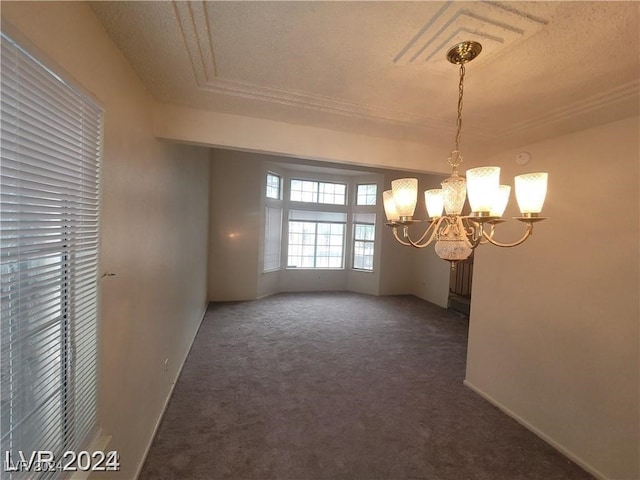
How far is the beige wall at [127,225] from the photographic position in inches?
38.4

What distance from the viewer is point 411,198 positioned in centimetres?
137

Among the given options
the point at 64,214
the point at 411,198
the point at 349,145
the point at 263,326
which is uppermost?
the point at 349,145

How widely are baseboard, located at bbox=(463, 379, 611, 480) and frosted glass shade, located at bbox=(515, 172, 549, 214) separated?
2188 mm

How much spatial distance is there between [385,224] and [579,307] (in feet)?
5.19

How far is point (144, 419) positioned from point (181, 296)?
1.25 m

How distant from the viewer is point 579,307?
2072mm

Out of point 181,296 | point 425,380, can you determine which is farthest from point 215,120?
point 425,380

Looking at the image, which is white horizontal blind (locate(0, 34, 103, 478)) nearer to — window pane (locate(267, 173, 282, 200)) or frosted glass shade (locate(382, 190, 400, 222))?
frosted glass shade (locate(382, 190, 400, 222))

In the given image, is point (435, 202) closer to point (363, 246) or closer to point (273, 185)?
point (273, 185)

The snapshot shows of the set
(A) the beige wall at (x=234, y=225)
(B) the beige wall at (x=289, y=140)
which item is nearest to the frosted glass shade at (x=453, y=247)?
(B) the beige wall at (x=289, y=140)

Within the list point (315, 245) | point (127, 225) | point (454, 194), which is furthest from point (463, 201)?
point (315, 245)

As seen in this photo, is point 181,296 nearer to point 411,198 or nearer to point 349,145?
point 349,145

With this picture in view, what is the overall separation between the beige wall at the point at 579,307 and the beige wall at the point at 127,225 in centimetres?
301

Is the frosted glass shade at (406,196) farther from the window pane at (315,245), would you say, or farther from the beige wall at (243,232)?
the window pane at (315,245)
